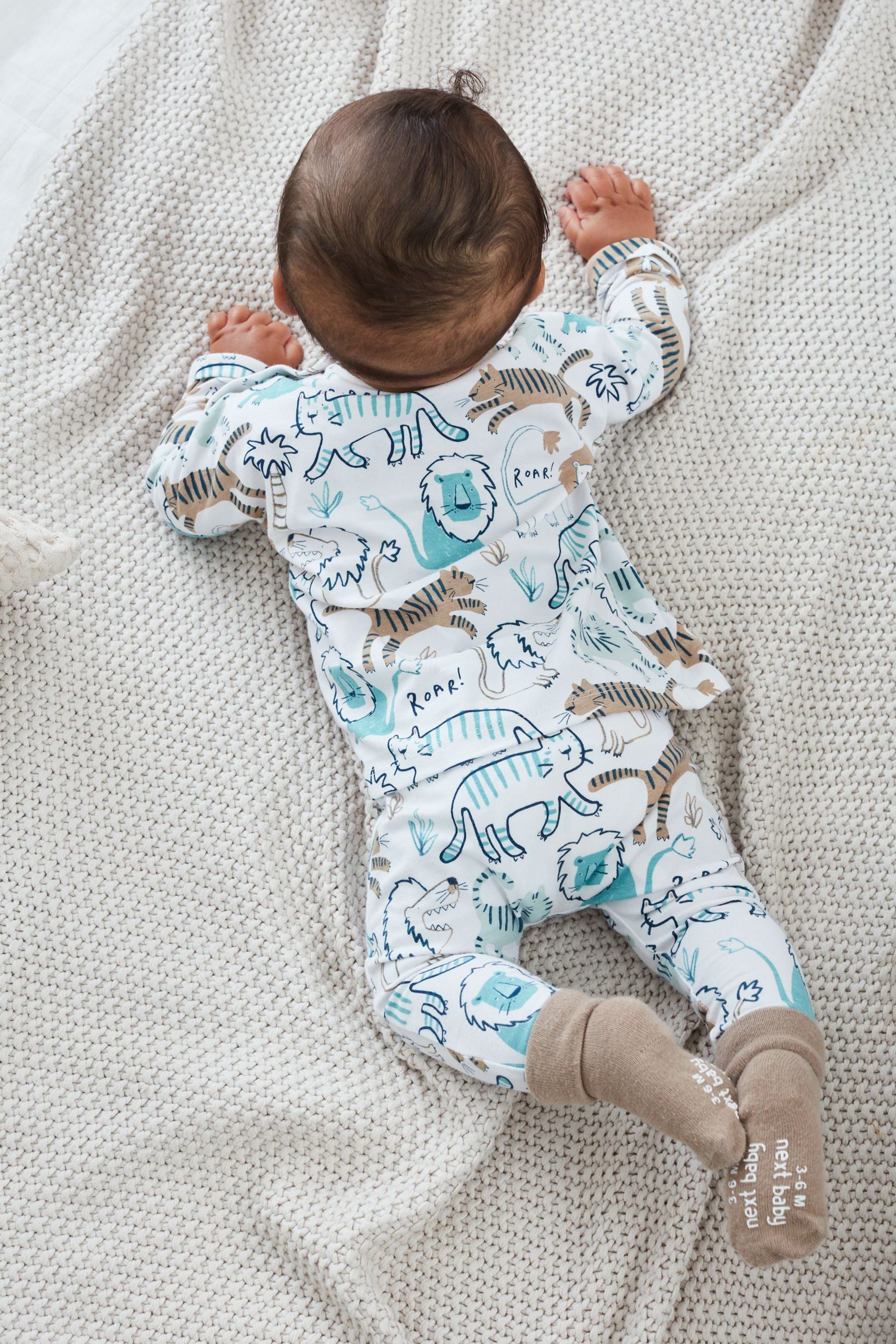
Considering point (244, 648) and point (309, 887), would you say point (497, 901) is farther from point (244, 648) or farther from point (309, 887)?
point (244, 648)

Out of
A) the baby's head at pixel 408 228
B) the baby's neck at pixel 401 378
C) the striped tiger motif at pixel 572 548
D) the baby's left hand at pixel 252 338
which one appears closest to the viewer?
the baby's head at pixel 408 228

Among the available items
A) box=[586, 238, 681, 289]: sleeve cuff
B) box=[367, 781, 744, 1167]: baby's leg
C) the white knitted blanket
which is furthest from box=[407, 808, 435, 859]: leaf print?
box=[586, 238, 681, 289]: sleeve cuff

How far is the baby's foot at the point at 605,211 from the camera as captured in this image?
3.70 ft

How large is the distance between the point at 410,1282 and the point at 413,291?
2.64ft

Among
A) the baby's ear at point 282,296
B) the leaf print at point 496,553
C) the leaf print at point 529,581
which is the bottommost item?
the leaf print at point 529,581

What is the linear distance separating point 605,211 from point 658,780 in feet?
2.03

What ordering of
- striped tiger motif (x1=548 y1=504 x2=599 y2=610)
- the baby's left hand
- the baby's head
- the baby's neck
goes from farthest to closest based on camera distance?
the baby's left hand, striped tiger motif (x1=548 y1=504 x2=599 y2=610), the baby's neck, the baby's head

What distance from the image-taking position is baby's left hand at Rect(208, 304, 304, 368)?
42.9 inches

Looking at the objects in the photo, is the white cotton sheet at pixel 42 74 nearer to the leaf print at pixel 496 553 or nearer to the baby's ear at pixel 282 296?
the baby's ear at pixel 282 296

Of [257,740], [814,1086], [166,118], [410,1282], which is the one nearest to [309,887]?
[257,740]

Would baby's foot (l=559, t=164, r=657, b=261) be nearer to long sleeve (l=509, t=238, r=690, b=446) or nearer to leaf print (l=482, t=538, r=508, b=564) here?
long sleeve (l=509, t=238, r=690, b=446)

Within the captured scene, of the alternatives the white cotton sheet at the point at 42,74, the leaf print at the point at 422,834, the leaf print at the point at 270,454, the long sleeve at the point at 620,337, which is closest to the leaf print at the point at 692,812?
the leaf print at the point at 422,834

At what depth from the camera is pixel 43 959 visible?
3.10ft

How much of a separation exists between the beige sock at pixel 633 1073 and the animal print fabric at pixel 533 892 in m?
0.02
